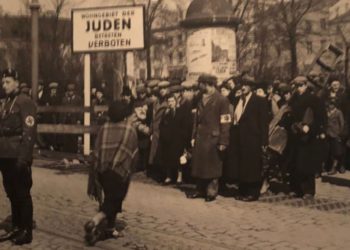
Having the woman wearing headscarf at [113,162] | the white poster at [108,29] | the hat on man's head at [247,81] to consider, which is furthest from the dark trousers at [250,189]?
the white poster at [108,29]

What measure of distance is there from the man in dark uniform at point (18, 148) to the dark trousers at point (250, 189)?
13.6 feet

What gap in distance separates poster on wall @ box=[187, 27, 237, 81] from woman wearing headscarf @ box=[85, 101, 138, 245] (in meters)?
8.42

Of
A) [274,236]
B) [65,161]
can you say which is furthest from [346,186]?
[65,161]

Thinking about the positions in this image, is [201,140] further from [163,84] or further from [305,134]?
[163,84]

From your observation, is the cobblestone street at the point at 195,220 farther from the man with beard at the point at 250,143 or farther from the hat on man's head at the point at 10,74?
the hat on man's head at the point at 10,74

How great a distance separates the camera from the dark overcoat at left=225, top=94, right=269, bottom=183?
403 inches

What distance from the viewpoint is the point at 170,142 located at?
1195cm

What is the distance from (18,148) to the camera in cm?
701

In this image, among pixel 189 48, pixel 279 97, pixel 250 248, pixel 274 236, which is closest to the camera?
pixel 250 248

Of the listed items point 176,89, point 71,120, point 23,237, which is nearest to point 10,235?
point 23,237

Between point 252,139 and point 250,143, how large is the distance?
68mm

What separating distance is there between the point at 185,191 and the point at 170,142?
1.10 m

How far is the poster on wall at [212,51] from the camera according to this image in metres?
15.6

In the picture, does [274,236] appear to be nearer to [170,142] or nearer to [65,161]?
[170,142]
